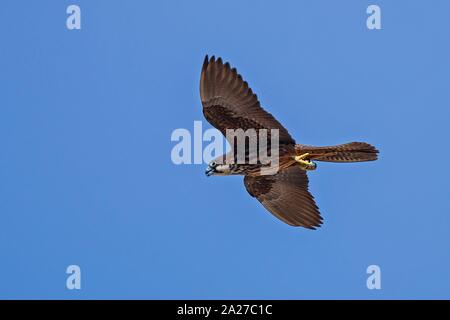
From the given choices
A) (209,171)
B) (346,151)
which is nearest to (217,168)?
(209,171)

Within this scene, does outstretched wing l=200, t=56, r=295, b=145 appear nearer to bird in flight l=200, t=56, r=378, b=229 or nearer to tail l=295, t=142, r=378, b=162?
bird in flight l=200, t=56, r=378, b=229

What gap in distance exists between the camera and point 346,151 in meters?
15.9

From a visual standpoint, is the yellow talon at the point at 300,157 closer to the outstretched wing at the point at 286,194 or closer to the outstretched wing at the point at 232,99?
the outstretched wing at the point at 232,99

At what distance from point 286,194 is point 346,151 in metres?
1.90

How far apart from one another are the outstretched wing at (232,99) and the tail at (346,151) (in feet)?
1.16

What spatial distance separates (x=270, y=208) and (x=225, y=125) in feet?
6.60

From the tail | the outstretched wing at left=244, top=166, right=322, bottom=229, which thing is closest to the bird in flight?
the tail

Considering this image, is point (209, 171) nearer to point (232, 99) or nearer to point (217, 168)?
point (217, 168)

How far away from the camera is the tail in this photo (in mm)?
15820

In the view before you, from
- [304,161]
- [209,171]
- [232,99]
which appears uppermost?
[232,99]

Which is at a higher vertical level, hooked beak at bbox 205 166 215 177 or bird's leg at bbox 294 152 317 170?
bird's leg at bbox 294 152 317 170

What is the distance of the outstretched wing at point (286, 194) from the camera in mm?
17106

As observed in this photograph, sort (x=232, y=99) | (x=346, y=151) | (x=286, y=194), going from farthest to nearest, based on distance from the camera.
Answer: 1. (x=286, y=194)
2. (x=232, y=99)
3. (x=346, y=151)

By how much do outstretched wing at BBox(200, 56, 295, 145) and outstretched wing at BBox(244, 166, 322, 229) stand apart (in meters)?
1.48
